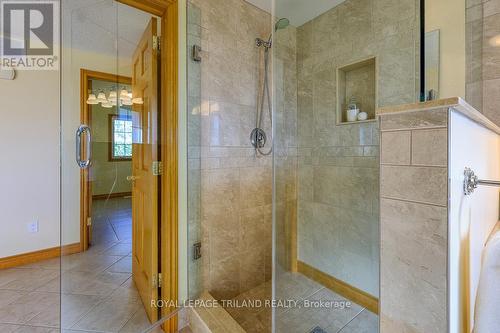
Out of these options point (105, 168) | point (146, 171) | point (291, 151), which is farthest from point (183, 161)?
point (291, 151)

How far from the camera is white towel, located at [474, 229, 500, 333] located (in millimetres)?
469

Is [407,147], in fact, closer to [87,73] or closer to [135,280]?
[135,280]

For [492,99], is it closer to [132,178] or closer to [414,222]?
[414,222]

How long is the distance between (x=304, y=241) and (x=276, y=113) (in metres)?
1.07

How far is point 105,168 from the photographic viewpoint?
5.49ft

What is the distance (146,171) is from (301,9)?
5.53 feet

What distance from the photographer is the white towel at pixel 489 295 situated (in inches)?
18.5

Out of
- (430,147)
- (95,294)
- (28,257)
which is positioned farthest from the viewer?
(28,257)

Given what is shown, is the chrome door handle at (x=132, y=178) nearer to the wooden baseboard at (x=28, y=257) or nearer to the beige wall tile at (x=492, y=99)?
the wooden baseboard at (x=28, y=257)

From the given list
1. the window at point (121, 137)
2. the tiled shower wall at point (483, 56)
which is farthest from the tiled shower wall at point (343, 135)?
the window at point (121, 137)

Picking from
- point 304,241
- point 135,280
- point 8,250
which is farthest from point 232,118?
point 8,250

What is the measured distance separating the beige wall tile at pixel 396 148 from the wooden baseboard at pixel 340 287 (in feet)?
4.25

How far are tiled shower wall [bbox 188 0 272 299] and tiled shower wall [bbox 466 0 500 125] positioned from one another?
134 centimetres

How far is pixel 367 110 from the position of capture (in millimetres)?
1648
